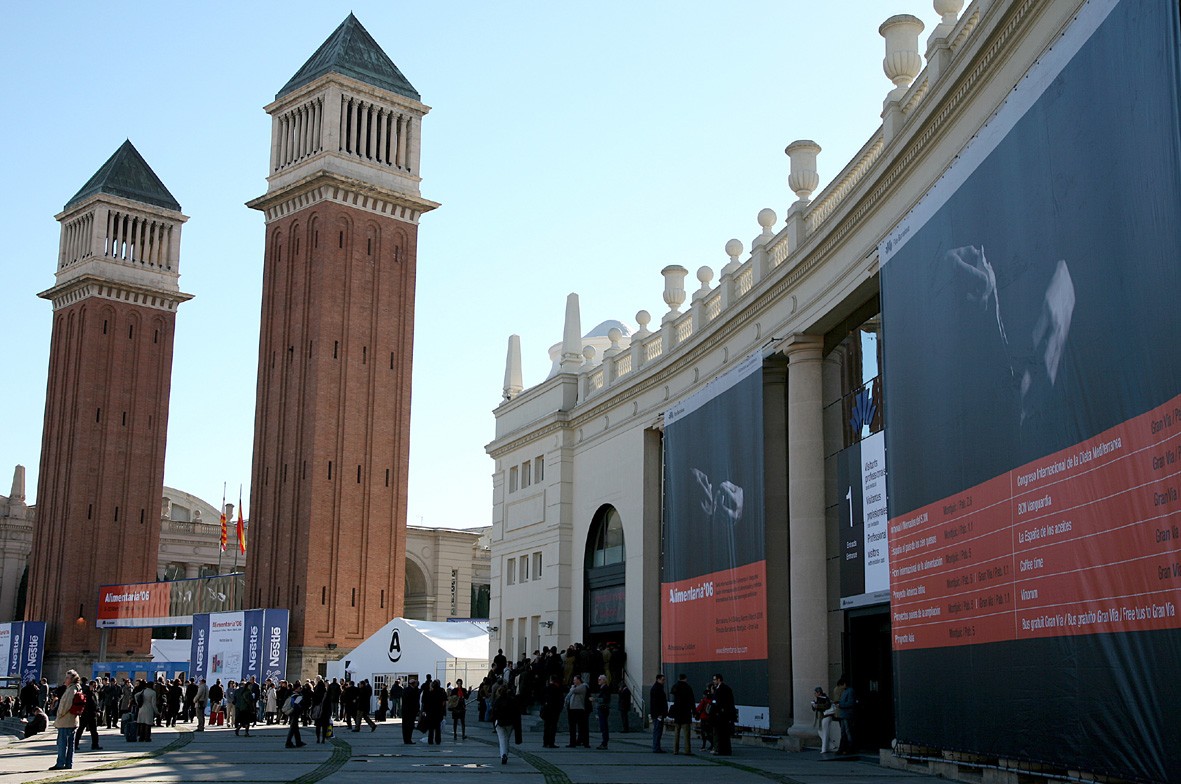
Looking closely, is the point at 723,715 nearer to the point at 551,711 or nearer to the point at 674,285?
the point at 551,711

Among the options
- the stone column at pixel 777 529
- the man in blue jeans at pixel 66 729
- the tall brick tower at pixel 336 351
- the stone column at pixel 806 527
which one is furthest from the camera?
Result: the tall brick tower at pixel 336 351

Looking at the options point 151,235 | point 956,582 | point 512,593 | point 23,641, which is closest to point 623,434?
point 512,593

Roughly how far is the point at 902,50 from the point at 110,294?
69.0 metres

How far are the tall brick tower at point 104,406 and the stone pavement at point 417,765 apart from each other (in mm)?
53826

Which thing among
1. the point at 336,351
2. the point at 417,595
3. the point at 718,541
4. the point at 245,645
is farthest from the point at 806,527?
the point at 417,595

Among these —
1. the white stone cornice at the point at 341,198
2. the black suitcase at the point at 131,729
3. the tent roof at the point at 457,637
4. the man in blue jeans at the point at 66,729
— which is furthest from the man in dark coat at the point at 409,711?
the white stone cornice at the point at 341,198

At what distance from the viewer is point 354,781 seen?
15.6m

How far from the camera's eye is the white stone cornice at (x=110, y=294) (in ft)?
262

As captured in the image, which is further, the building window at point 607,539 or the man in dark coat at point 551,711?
the building window at point 607,539

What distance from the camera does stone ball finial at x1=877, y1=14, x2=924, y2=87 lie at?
2034 centimetres

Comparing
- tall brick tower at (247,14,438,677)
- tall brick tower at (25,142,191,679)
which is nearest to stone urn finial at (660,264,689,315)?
tall brick tower at (247,14,438,677)

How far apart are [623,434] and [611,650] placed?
5.55 metres

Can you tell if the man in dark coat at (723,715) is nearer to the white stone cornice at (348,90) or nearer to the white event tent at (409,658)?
the white event tent at (409,658)

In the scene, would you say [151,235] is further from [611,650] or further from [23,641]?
[611,650]
